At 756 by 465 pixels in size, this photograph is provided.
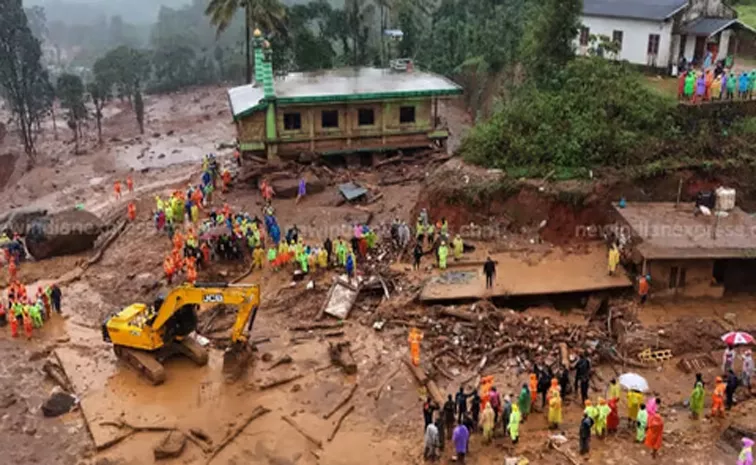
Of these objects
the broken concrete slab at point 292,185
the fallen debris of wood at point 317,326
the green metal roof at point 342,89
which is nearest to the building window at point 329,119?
the green metal roof at point 342,89

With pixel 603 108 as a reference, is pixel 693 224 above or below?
below

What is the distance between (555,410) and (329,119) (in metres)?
23.8

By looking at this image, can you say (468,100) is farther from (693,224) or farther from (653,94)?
(693,224)

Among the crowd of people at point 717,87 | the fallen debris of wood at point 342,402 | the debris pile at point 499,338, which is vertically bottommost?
the fallen debris of wood at point 342,402

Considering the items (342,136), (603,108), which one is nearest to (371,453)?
(603,108)

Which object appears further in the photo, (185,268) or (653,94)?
(653,94)

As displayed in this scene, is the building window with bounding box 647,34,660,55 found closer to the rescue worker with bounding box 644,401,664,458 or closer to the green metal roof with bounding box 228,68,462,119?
the green metal roof with bounding box 228,68,462,119

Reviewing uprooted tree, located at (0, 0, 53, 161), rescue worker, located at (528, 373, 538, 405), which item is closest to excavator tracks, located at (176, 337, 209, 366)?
rescue worker, located at (528, 373, 538, 405)

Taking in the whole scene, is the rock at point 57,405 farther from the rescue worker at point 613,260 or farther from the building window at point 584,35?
the building window at point 584,35

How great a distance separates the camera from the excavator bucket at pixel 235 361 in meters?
21.0

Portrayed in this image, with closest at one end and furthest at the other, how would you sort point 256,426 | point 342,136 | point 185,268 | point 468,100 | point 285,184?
point 256,426 → point 185,268 → point 285,184 → point 342,136 → point 468,100

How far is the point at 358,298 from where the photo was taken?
25.1 meters

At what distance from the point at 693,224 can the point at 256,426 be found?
1607cm

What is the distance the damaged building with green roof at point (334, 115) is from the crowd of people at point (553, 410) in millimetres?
21240
